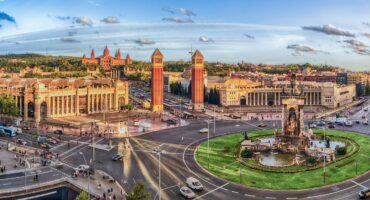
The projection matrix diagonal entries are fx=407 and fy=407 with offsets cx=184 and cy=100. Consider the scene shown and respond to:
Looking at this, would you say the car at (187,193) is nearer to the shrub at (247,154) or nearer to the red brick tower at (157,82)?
the shrub at (247,154)

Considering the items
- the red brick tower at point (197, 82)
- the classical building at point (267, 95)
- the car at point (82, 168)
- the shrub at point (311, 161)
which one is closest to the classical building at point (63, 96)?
the red brick tower at point (197, 82)

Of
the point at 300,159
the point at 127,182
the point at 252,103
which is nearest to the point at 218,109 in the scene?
the point at 252,103

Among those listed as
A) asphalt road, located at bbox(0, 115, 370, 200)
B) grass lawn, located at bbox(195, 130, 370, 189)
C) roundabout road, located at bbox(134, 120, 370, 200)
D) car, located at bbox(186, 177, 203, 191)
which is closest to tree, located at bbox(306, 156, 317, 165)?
grass lawn, located at bbox(195, 130, 370, 189)

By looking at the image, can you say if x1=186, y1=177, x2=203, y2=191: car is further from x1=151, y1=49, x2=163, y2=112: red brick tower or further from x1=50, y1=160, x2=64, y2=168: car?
x1=151, y1=49, x2=163, y2=112: red brick tower

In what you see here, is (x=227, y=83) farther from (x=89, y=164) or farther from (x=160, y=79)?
(x=89, y=164)

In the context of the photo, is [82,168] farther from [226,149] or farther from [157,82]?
[157,82]

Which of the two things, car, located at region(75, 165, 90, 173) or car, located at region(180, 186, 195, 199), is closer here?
car, located at region(180, 186, 195, 199)
